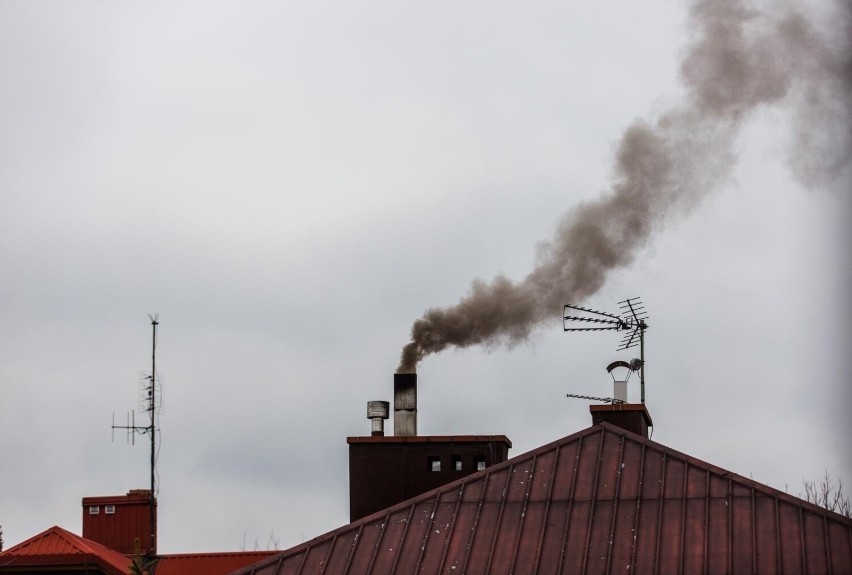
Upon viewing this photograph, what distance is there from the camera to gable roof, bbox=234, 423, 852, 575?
26.2 metres

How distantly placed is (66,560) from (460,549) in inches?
610

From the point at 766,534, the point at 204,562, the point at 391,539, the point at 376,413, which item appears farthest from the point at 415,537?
the point at 204,562

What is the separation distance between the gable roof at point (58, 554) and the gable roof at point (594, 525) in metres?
12.6

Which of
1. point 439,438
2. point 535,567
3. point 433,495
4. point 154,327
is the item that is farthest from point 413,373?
point 535,567

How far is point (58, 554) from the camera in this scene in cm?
4047

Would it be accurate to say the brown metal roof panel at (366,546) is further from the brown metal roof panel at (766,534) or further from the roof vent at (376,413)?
the roof vent at (376,413)

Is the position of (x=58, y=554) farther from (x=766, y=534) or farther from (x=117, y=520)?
(x=766, y=534)

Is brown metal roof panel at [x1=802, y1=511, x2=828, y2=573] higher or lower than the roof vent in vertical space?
lower

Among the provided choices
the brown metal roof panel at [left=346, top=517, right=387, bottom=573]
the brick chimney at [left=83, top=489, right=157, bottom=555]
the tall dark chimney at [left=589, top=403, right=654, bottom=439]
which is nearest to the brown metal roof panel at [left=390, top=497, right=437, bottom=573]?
the brown metal roof panel at [left=346, top=517, right=387, bottom=573]

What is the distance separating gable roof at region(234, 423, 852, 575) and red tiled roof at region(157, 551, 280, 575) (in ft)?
48.8

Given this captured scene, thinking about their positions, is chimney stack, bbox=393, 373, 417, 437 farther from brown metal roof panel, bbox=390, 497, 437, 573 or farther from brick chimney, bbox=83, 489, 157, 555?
brick chimney, bbox=83, 489, 157, 555

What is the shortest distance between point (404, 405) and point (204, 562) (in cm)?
927

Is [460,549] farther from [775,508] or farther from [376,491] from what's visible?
[376,491]

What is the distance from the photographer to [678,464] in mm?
28125
